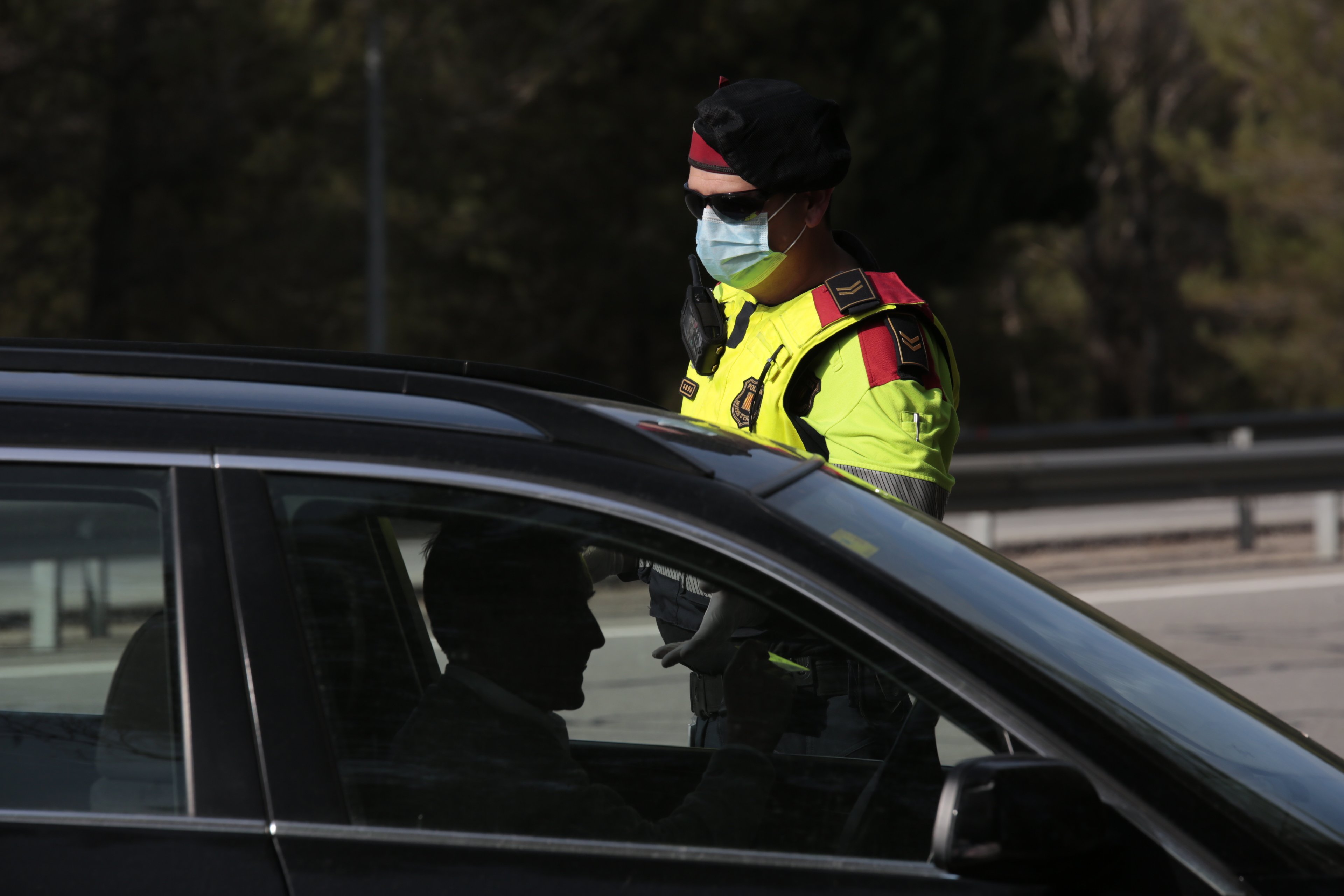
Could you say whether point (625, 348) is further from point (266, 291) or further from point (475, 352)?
point (266, 291)

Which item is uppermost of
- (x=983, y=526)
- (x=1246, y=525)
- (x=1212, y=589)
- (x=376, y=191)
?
(x=376, y=191)

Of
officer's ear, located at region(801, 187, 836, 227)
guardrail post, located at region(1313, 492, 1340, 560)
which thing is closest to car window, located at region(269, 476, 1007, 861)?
officer's ear, located at region(801, 187, 836, 227)

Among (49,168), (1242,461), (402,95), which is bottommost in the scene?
(1242,461)

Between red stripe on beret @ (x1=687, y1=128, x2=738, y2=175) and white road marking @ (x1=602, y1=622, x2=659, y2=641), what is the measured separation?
92cm

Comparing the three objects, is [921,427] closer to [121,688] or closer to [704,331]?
[704,331]

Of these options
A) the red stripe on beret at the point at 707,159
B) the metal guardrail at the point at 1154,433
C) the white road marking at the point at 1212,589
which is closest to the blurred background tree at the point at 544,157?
the metal guardrail at the point at 1154,433

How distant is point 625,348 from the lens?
2298 centimetres

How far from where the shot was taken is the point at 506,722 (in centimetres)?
166

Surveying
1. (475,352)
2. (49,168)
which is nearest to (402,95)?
(49,168)

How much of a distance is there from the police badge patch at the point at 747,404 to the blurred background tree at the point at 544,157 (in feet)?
45.8

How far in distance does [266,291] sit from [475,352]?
15.3 feet

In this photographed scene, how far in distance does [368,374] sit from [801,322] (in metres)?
0.88

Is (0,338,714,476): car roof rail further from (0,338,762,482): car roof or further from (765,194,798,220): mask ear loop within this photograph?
(765,194,798,220): mask ear loop

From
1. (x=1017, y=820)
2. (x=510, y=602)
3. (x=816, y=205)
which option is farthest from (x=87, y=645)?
(x=816, y=205)
